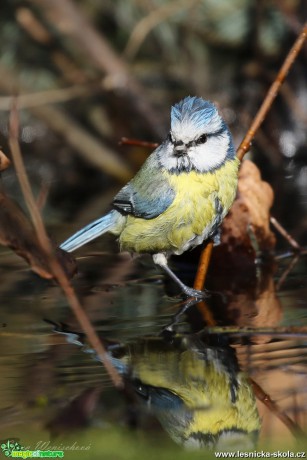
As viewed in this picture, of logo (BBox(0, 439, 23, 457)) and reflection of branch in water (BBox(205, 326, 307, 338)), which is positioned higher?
reflection of branch in water (BBox(205, 326, 307, 338))

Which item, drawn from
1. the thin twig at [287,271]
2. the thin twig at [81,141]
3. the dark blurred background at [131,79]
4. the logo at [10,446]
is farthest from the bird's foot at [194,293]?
the thin twig at [81,141]

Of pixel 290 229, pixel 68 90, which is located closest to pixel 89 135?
pixel 68 90

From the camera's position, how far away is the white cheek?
12.6 ft

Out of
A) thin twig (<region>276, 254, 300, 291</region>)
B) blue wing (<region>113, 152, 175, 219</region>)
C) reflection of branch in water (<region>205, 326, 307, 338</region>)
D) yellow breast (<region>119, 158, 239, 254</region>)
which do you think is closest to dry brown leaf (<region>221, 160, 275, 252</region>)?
thin twig (<region>276, 254, 300, 291</region>)

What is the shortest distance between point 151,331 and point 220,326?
26 centimetres

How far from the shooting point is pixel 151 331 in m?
3.35

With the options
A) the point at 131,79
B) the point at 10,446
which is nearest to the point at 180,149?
the point at 10,446

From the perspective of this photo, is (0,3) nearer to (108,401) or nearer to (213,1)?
(213,1)

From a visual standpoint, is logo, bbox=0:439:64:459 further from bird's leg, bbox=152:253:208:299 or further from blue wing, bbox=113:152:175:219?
blue wing, bbox=113:152:175:219

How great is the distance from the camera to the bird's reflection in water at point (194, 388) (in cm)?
Answer: 241

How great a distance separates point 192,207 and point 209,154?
255 millimetres

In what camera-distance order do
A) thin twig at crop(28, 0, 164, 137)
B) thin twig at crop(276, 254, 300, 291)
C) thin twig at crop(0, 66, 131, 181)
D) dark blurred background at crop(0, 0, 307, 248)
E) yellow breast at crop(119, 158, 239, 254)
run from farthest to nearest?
thin twig at crop(0, 66, 131, 181), dark blurred background at crop(0, 0, 307, 248), thin twig at crop(28, 0, 164, 137), thin twig at crop(276, 254, 300, 291), yellow breast at crop(119, 158, 239, 254)

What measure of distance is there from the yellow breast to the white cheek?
1.2 inches

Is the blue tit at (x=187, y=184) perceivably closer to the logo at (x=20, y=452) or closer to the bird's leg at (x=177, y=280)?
the bird's leg at (x=177, y=280)
